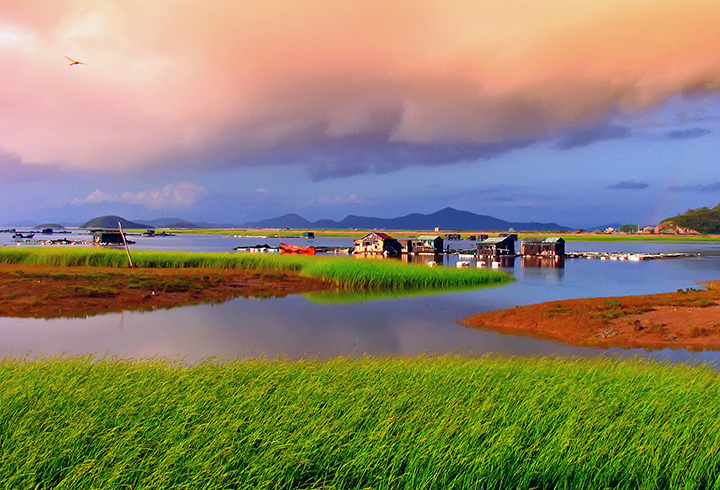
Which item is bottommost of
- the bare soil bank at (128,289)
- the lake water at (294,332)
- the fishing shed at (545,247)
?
the lake water at (294,332)

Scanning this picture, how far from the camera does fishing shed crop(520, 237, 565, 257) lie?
6700 centimetres

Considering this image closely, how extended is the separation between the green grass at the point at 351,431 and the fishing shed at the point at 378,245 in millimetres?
59445

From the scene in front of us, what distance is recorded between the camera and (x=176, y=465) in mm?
5555

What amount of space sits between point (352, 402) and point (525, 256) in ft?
215

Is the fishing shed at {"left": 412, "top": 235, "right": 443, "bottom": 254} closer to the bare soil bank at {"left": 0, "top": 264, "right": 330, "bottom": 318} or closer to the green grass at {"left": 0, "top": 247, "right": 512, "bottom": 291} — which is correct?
the green grass at {"left": 0, "top": 247, "right": 512, "bottom": 291}

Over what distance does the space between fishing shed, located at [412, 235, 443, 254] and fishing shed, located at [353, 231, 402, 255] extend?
3367 mm

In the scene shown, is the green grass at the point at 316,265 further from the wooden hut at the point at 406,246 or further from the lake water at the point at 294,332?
the wooden hut at the point at 406,246

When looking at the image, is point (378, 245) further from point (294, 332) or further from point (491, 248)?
point (294, 332)

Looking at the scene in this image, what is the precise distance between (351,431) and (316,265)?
3092cm

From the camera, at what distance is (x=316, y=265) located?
3712 cm

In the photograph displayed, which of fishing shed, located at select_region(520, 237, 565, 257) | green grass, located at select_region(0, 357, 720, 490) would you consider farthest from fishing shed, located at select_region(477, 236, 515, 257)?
green grass, located at select_region(0, 357, 720, 490)

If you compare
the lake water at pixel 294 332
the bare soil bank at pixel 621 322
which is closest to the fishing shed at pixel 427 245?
the lake water at pixel 294 332

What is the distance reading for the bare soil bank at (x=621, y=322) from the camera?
16.7 metres

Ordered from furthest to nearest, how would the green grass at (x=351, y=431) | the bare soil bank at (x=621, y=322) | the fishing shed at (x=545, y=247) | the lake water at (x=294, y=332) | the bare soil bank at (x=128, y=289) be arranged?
the fishing shed at (x=545, y=247), the bare soil bank at (x=128, y=289), the bare soil bank at (x=621, y=322), the lake water at (x=294, y=332), the green grass at (x=351, y=431)
